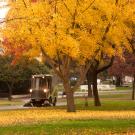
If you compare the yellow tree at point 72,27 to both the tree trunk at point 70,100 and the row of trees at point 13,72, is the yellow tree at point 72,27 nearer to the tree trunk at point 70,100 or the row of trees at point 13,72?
the tree trunk at point 70,100

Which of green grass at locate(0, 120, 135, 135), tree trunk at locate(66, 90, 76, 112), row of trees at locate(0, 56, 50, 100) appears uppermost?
row of trees at locate(0, 56, 50, 100)

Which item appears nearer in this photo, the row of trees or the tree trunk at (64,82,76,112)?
the tree trunk at (64,82,76,112)

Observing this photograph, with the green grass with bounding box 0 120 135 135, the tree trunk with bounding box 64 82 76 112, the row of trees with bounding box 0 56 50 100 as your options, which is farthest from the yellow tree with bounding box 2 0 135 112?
the row of trees with bounding box 0 56 50 100

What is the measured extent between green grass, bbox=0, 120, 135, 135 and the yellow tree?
8609 millimetres

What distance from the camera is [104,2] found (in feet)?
99.3

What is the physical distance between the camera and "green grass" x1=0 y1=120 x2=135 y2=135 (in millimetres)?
18797

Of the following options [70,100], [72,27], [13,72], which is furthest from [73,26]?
[13,72]

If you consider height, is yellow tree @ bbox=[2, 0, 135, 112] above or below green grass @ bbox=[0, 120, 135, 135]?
above

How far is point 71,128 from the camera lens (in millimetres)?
19750

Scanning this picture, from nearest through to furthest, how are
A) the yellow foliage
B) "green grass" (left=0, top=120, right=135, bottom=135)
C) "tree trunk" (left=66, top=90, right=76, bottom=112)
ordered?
"green grass" (left=0, top=120, right=135, bottom=135) < the yellow foliage < "tree trunk" (left=66, top=90, right=76, bottom=112)

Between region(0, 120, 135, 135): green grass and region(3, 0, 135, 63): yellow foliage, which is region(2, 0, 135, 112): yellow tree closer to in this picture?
region(3, 0, 135, 63): yellow foliage

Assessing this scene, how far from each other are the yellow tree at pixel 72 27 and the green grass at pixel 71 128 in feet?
28.2

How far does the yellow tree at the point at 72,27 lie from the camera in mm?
29188

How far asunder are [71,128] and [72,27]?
11.6 metres
